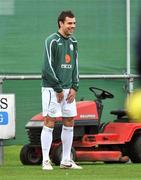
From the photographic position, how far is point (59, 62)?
26.2 ft

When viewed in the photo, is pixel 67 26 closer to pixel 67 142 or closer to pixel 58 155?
pixel 67 142

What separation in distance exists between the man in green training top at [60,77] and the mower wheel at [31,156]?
4.28 ft

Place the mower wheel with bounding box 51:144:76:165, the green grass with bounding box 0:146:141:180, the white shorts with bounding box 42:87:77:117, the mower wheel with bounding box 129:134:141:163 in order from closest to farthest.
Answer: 1. the green grass with bounding box 0:146:141:180
2. the white shorts with bounding box 42:87:77:117
3. the mower wheel with bounding box 51:144:76:165
4. the mower wheel with bounding box 129:134:141:163

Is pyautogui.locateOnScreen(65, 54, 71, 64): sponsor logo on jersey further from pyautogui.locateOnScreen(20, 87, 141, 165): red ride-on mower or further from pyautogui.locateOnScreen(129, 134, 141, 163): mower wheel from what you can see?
pyautogui.locateOnScreen(129, 134, 141, 163): mower wheel

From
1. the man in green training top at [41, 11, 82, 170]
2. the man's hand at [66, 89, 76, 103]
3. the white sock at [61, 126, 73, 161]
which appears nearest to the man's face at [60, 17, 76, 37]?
the man in green training top at [41, 11, 82, 170]

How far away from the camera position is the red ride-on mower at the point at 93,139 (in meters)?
9.41

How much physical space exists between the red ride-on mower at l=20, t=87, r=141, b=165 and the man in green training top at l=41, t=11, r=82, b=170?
1171 millimetres

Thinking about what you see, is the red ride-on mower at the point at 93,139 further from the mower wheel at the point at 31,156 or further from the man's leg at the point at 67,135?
the man's leg at the point at 67,135

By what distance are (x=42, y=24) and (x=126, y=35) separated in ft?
4.49

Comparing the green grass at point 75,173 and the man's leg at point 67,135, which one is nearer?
the green grass at point 75,173

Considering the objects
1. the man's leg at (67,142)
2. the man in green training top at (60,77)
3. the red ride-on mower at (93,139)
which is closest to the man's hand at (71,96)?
the man in green training top at (60,77)

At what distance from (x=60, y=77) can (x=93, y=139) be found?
174 centimetres

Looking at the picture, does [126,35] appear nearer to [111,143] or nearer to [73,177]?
[111,143]

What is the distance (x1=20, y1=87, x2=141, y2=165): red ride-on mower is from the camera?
9.41 metres
